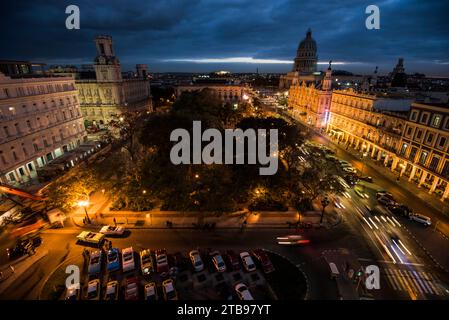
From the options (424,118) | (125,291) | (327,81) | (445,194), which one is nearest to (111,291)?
(125,291)

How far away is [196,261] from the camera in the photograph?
26.1m

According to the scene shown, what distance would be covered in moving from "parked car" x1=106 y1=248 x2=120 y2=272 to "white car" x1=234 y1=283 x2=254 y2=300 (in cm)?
1393

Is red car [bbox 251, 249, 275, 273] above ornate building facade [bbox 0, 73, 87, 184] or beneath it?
beneath

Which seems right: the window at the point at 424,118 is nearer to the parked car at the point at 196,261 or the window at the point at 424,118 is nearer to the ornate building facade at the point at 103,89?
the parked car at the point at 196,261

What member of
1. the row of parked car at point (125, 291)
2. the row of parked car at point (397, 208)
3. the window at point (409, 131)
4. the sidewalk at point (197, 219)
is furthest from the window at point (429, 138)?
the row of parked car at point (125, 291)

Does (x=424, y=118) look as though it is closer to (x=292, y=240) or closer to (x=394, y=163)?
(x=394, y=163)

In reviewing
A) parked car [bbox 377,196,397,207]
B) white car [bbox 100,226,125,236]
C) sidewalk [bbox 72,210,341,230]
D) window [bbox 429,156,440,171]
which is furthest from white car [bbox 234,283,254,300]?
window [bbox 429,156,440,171]

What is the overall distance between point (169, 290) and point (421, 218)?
37.6 meters

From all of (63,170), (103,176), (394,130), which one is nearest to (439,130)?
(394,130)

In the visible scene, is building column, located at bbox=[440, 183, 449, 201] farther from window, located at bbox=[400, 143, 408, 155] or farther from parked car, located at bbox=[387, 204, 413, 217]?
window, located at bbox=[400, 143, 408, 155]

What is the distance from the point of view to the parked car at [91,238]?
96.9 ft

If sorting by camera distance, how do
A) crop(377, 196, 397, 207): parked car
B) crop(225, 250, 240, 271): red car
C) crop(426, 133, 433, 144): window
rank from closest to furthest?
crop(225, 250, 240, 271): red car
crop(377, 196, 397, 207): parked car
crop(426, 133, 433, 144): window

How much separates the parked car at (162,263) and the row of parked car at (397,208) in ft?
119

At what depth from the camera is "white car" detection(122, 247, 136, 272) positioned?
25.9m
